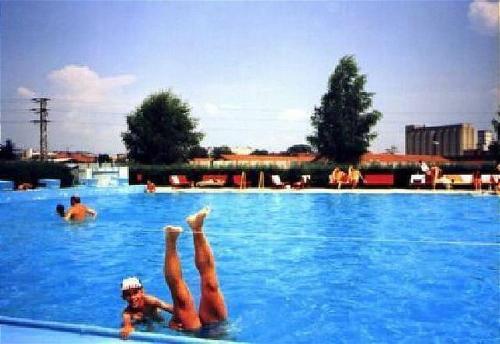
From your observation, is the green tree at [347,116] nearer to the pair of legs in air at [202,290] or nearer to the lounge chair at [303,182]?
the lounge chair at [303,182]

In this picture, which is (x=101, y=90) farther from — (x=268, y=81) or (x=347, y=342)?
(x=347, y=342)

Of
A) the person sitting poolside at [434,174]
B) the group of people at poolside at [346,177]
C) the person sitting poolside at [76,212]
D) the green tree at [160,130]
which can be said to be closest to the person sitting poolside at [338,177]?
the group of people at poolside at [346,177]

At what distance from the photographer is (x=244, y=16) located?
14.8 m

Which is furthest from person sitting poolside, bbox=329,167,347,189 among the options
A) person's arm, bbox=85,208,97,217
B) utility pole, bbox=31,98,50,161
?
utility pole, bbox=31,98,50,161

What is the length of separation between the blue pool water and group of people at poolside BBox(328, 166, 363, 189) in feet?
24.9

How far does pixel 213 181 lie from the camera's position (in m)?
25.2

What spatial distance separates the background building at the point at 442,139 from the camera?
59.7m

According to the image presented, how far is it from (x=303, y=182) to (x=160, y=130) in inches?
990

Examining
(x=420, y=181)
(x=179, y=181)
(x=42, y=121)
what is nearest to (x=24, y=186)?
(x=179, y=181)

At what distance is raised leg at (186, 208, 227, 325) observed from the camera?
4.61 m

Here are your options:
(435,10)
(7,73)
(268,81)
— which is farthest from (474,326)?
(268,81)

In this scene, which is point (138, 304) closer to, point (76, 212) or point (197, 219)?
point (197, 219)

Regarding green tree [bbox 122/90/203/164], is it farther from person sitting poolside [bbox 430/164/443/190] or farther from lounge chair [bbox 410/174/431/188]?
person sitting poolside [bbox 430/164/443/190]

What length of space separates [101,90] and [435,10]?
57.2ft
